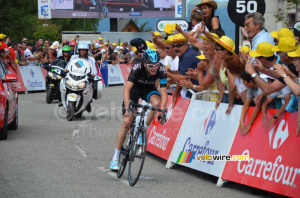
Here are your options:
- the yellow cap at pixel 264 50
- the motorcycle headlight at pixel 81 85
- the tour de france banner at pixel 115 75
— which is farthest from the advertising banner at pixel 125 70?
the yellow cap at pixel 264 50

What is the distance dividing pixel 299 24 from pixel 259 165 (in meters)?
Result: 9.60

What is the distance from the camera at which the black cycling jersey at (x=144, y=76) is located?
9945 mm

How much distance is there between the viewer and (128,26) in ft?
358

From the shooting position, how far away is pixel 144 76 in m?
10.1

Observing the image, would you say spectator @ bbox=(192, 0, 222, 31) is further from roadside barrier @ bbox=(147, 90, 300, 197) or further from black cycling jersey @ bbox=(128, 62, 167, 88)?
black cycling jersey @ bbox=(128, 62, 167, 88)

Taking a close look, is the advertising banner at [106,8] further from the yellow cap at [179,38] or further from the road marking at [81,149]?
the yellow cap at [179,38]

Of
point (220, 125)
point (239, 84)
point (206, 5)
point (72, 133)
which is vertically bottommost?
point (72, 133)

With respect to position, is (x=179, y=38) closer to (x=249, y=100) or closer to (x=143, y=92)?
(x=143, y=92)

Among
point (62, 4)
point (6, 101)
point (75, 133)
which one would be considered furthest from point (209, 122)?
point (62, 4)

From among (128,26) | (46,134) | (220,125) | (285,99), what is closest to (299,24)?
(46,134)

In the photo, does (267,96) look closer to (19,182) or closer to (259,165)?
(259,165)

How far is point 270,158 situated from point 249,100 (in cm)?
104

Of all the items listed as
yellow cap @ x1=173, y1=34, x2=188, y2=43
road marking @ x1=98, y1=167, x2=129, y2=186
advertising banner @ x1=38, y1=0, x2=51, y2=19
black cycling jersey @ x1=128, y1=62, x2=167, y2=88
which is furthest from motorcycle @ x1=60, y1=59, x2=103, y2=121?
advertising banner @ x1=38, y1=0, x2=51, y2=19

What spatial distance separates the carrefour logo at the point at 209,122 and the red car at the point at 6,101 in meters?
4.55
